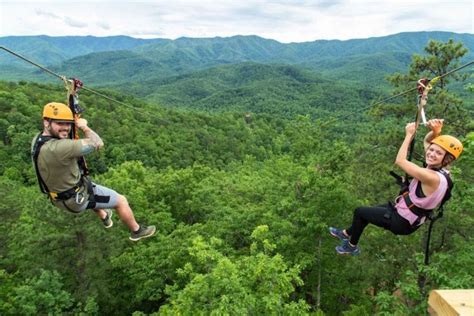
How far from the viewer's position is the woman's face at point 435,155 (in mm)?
4215

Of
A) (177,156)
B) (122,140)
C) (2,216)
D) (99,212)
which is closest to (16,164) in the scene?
(122,140)

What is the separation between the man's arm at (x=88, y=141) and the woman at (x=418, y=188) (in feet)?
11.8

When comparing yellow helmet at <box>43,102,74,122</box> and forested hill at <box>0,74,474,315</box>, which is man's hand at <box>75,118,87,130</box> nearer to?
yellow helmet at <box>43,102,74,122</box>

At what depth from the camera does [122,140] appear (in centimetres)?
6894

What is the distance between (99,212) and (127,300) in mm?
15607

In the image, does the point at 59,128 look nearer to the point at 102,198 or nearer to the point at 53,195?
the point at 53,195

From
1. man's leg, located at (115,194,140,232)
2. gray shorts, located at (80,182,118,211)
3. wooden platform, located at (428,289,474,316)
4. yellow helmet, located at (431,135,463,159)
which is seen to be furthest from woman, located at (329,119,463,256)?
gray shorts, located at (80,182,118,211)

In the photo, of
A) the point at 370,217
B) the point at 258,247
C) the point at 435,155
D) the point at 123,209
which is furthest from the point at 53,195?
the point at 258,247

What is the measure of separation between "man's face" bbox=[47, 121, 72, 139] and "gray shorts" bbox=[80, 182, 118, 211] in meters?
1.03

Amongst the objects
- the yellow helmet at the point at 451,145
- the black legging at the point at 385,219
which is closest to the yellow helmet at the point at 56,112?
the black legging at the point at 385,219

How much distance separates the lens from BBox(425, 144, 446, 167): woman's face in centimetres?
421

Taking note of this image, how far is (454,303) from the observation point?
170cm

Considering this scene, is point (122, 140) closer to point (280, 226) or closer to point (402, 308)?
point (280, 226)

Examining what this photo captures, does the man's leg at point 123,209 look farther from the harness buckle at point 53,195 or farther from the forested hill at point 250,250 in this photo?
the forested hill at point 250,250
